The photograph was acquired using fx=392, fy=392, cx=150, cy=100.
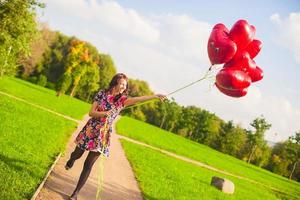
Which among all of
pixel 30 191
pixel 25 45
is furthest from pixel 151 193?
pixel 25 45

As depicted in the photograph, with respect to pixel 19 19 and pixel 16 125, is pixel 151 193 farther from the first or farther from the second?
pixel 19 19

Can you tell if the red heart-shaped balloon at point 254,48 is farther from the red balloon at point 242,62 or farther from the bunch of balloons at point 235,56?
the red balloon at point 242,62

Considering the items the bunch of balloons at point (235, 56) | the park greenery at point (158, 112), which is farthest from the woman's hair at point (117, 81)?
the park greenery at point (158, 112)

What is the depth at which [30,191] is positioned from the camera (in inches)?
268

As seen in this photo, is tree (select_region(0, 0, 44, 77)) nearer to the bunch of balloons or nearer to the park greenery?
the bunch of balloons

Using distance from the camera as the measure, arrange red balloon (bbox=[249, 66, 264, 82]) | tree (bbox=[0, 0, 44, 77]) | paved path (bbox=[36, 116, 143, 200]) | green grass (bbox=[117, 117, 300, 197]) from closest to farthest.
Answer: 1. red balloon (bbox=[249, 66, 264, 82])
2. paved path (bbox=[36, 116, 143, 200])
3. tree (bbox=[0, 0, 44, 77])
4. green grass (bbox=[117, 117, 300, 197])

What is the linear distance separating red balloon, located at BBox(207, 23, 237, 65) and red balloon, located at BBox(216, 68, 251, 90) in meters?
0.24

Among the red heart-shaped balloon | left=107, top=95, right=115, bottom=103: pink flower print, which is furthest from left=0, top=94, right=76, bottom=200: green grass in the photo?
the red heart-shaped balloon

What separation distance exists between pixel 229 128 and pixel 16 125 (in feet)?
233

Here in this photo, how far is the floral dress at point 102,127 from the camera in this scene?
7094 millimetres

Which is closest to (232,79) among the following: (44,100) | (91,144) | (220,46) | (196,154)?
(220,46)

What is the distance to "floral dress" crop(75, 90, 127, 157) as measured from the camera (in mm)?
7094

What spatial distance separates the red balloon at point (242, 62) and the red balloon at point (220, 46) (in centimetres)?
14

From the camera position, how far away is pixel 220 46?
675cm
